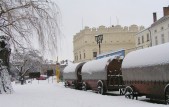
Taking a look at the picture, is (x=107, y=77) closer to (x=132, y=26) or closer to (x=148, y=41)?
(x=148, y=41)

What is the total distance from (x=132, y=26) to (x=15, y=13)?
83.7 metres

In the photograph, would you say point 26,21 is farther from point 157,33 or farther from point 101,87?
point 157,33

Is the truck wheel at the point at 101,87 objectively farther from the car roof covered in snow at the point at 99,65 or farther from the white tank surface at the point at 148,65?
the white tank surface at the point at 148,65

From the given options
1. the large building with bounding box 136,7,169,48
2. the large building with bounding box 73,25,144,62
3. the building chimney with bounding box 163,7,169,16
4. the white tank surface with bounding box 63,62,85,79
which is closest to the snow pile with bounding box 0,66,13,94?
the white tank surface with bounding box 63,62,85,79

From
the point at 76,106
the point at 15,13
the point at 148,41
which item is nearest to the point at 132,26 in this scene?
the point at 148,41

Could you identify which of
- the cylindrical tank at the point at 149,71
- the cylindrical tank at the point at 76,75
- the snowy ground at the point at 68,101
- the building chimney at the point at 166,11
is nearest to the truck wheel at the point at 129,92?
the cylindrical tank at the point at 149,71

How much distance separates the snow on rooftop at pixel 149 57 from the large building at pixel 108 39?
8091 centimetres

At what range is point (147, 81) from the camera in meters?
19.8

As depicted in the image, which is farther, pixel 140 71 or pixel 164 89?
pixel 140 71

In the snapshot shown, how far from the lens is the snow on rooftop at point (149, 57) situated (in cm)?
1784

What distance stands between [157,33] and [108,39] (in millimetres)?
39342

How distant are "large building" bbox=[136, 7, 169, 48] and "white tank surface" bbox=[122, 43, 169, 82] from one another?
1608 inches

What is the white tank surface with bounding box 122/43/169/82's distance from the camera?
17747 mm

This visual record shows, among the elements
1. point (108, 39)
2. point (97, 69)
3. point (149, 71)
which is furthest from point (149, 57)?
point (108, 39)
